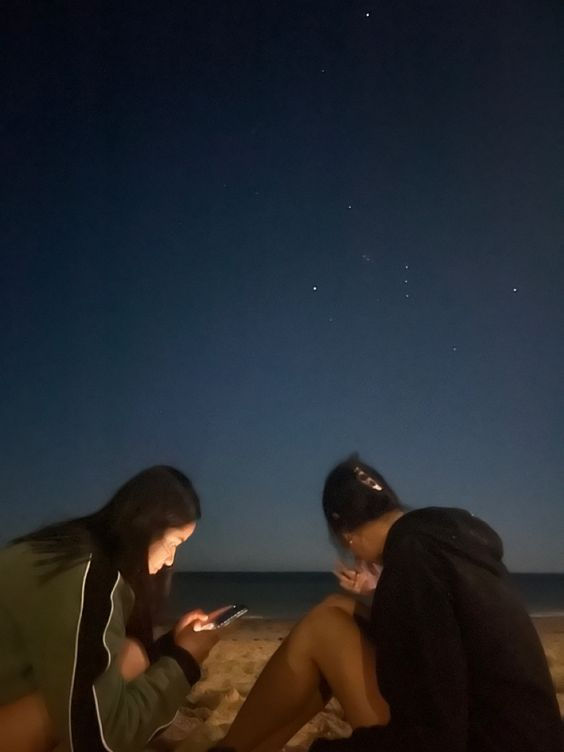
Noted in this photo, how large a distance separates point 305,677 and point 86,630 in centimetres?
49

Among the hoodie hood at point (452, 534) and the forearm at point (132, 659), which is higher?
the hoodie hood at point (452, 534)

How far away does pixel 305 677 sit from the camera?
57.1 inches

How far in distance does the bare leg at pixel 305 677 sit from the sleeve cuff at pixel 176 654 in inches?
5.3

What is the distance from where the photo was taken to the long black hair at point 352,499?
1454 millimetres

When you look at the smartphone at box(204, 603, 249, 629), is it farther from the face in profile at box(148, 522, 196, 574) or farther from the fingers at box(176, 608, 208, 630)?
the face in profile at box(148, 522, 196, 574)

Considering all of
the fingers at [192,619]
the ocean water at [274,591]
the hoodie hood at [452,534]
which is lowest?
the ocean water at [274,591]

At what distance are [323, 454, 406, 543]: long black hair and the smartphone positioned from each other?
330mm

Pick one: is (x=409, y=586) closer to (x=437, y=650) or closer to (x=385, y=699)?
(x=437, y=650)

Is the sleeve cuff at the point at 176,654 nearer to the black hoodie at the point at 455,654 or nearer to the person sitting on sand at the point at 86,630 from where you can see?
the person sitting on sand at the point at 86,630

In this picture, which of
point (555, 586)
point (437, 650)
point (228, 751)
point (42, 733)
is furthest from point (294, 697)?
point (555, 586)

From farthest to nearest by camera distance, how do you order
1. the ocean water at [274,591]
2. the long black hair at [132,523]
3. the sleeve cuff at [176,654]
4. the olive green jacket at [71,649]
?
the ocean water at [274,591] < the sleeve cuff at [176,654] < the long black hair at [132,523] < the olive green jacket at [71,649]

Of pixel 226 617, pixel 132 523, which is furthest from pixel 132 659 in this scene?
pixel 132 523

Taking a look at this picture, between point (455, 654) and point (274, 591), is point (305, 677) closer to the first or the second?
point (455, 654)

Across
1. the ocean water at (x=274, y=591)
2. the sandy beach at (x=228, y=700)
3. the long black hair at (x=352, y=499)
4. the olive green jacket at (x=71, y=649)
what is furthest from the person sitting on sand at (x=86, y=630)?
the ocean water at (x=274, y=591)
